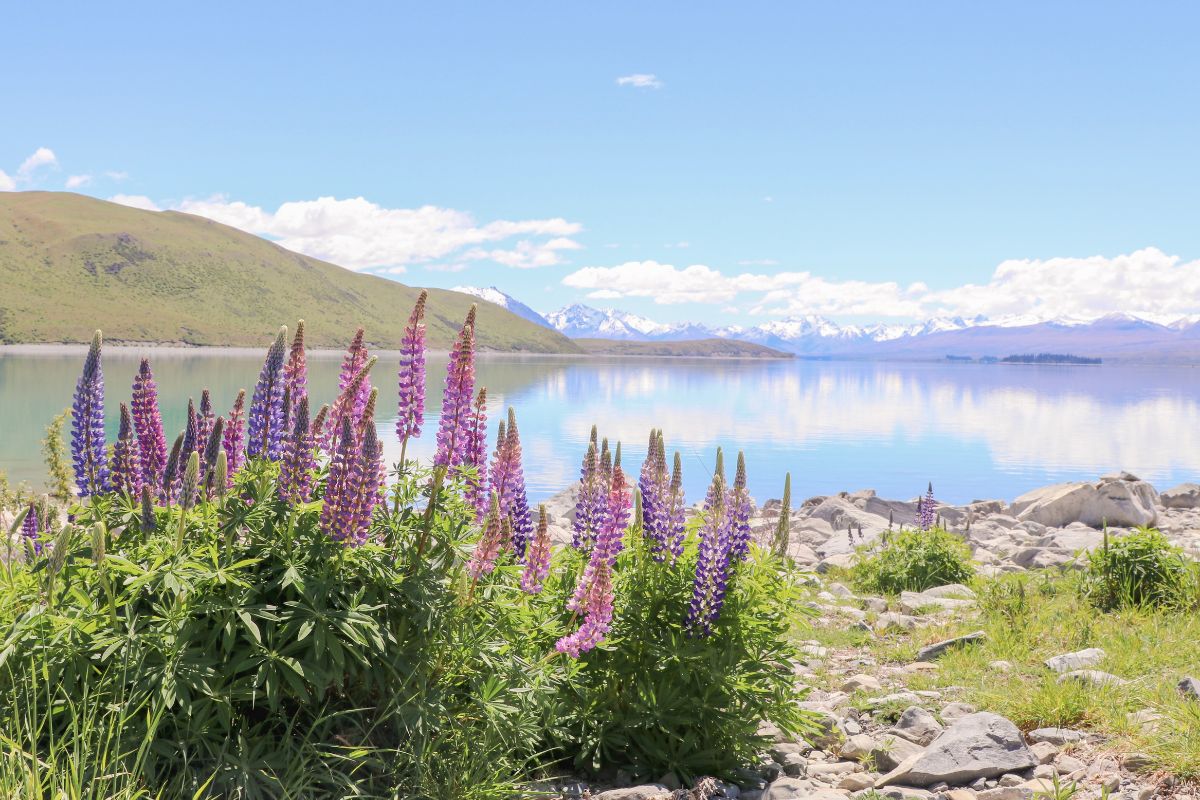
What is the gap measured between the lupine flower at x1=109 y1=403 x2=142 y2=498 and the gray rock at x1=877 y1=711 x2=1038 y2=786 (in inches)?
244

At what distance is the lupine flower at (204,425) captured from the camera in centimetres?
585

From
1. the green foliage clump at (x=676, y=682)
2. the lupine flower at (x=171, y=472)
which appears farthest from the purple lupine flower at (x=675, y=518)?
the lupine flower at (x=171, y=472)

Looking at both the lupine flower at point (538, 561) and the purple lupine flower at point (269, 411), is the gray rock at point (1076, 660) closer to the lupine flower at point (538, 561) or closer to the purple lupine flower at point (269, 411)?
the lupine flower at point (538, 561)

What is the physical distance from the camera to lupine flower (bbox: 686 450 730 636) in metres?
6.05

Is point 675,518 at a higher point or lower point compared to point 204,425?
lower

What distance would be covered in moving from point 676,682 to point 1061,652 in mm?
5791

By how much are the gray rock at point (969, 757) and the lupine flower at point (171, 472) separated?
5.87m

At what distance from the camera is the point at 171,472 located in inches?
219

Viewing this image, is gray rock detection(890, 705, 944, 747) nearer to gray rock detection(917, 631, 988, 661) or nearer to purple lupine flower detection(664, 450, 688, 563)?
gray rock detection(917, 631, 988, 661)

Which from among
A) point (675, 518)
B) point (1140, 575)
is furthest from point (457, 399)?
point (1140, 575)

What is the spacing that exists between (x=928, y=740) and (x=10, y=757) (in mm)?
6927

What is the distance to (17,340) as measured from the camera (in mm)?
194125

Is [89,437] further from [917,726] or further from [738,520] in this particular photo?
[917,726]

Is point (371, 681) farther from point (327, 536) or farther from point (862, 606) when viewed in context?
point (862, 606)
